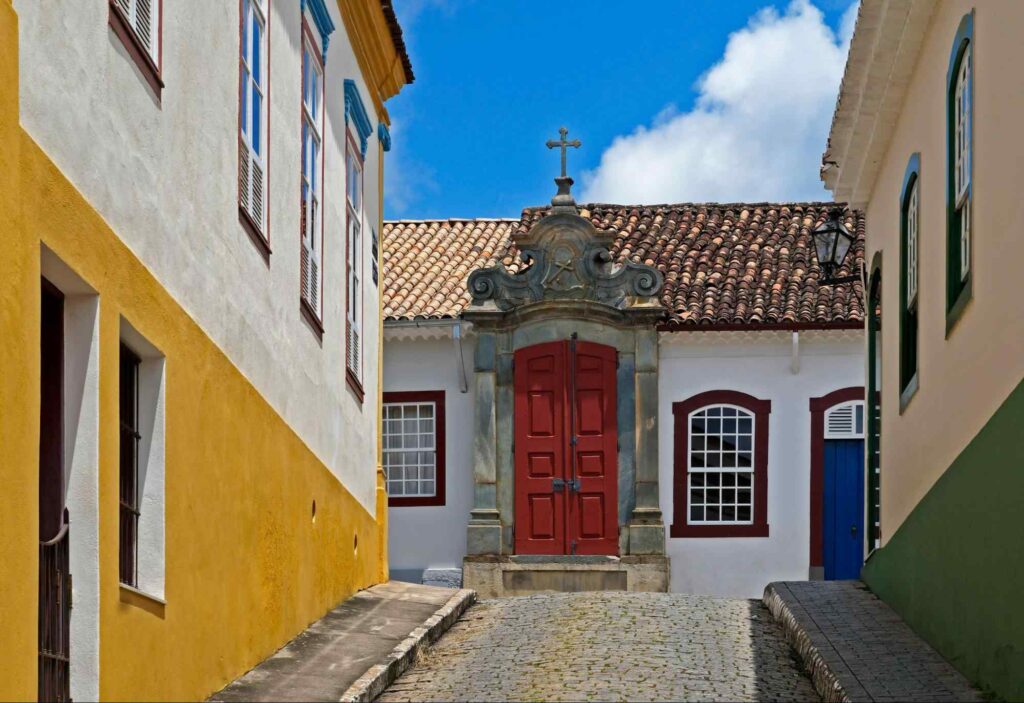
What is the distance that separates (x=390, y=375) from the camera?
23.2 m

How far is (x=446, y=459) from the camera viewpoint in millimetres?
22766

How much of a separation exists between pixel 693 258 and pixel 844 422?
3022 millimetres

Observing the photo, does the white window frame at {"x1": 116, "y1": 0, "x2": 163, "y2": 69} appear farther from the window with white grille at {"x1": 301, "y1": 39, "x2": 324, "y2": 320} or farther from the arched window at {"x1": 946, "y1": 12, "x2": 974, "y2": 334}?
the arched window at {"x1": 946, "y1": 12, "x2": 974, "y2": 334}

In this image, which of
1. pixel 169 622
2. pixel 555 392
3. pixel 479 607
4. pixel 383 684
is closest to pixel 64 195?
pixel 169 622

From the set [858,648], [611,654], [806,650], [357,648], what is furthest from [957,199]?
[357,648]

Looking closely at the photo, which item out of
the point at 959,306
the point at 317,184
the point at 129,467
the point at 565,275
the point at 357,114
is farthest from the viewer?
the point at 565,275

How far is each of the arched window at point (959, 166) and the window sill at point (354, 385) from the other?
5.76 m

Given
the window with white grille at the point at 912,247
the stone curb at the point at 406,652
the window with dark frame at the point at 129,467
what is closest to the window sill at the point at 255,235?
the window with dark frame at the point at 129,467

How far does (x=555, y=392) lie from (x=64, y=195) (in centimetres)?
1510

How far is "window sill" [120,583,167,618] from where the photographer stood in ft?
27.2

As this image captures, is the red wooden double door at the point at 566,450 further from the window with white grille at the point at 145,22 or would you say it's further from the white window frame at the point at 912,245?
the window with white grille at the point at 145,22

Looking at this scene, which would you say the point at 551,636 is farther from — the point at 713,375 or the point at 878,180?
the point at 713,375

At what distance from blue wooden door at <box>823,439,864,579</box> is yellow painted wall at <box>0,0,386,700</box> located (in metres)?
9.05

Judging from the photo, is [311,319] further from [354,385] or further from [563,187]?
[563,187]
